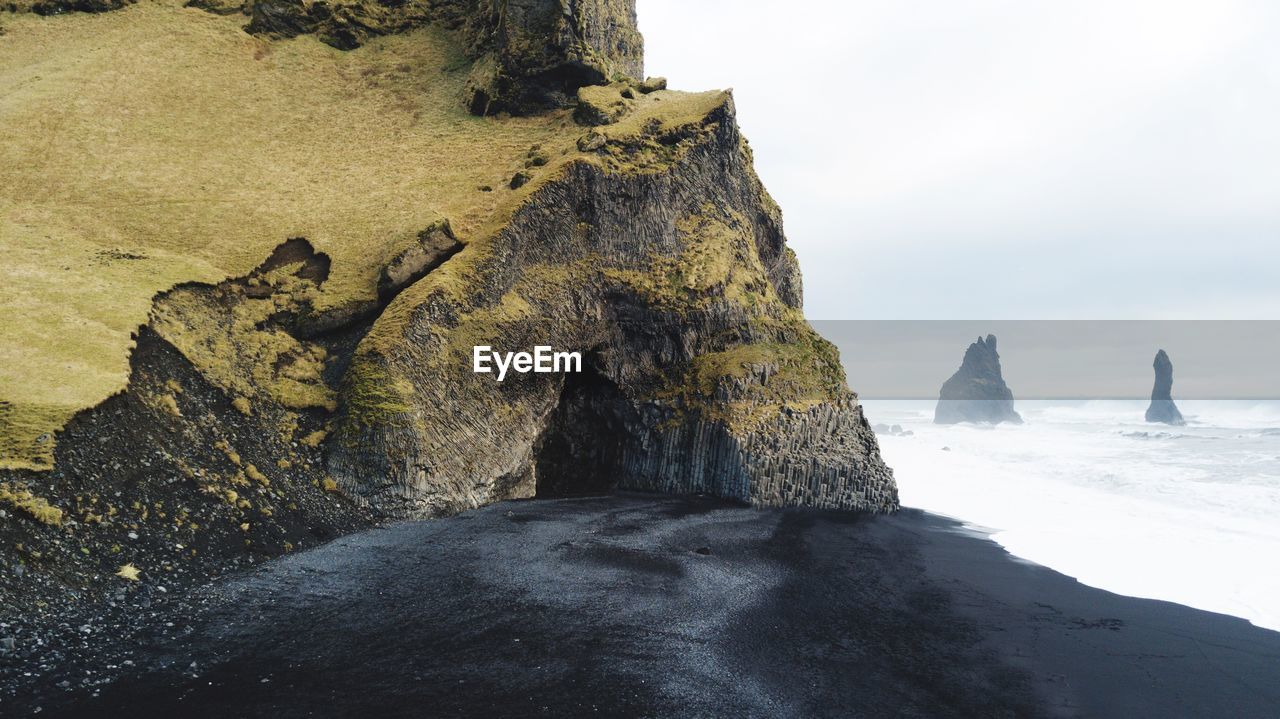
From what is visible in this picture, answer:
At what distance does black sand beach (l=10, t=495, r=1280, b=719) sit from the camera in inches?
450

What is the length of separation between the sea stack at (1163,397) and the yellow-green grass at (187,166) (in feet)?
588

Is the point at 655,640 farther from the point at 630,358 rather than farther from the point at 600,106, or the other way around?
the point at 600,106

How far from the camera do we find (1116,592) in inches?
824

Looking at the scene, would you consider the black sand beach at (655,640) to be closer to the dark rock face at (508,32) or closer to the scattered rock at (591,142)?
the scattered rock at (591,142)

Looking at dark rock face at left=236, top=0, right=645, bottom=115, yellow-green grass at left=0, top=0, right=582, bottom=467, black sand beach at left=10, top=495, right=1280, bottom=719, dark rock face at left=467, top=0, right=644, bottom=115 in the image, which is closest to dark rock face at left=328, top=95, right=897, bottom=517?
yellow-green grass at left=0, top=0, right=582, bottom=467

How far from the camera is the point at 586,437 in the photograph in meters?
34.4

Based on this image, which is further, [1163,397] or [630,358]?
[1163,397]

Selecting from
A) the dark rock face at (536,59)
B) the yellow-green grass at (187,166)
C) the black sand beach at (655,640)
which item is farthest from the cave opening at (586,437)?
the dark rock face at (536,59)

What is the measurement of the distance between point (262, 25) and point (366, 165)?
2236 centimetres

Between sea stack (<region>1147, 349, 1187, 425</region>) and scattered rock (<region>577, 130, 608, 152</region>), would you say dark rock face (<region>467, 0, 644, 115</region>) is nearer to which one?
scattered rock (<region>577, 130, 608, 152</region>)

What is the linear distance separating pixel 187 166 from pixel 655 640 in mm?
35725

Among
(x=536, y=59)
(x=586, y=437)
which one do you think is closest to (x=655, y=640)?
(x=586, y=437)

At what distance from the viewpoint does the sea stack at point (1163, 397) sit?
157 meters

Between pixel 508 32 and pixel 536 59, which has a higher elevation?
pixel 508 32
